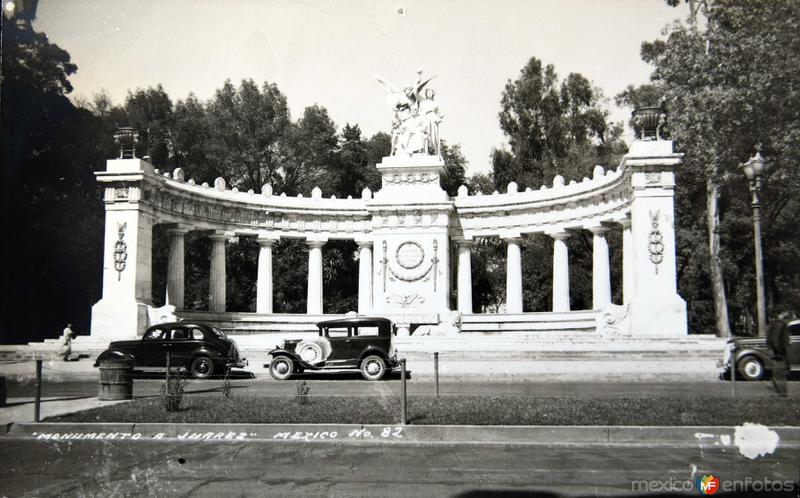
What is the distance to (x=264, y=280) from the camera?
4300cm

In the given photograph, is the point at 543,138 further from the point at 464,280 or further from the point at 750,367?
the point at 750,367

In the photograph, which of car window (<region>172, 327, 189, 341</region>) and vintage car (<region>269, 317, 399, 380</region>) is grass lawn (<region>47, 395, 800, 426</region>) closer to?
vintage car (<region>269, 317, 399, 380</region>)

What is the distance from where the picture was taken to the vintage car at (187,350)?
23.9 m

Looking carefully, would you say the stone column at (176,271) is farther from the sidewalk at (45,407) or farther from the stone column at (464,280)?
the sidewalk at (45,407)

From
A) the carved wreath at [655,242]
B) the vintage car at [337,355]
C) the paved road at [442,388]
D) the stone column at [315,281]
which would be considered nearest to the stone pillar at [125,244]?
the paved road at [442,388]

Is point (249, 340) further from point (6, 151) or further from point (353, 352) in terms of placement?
point (6, 151)

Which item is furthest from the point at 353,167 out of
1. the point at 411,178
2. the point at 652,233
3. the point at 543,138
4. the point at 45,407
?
the point at 45,407

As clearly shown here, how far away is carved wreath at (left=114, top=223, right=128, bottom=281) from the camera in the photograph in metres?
32.7

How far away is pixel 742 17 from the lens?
1152 inches

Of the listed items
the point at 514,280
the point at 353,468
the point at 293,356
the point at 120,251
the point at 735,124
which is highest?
the point at 735,124

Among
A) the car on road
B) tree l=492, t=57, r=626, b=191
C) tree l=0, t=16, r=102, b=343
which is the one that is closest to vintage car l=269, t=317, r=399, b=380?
the car on road

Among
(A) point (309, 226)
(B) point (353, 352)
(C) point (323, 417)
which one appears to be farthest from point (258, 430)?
(A) point (309, 226)

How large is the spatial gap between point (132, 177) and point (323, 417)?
22543mm

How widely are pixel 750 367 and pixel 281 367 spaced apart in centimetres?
1449
